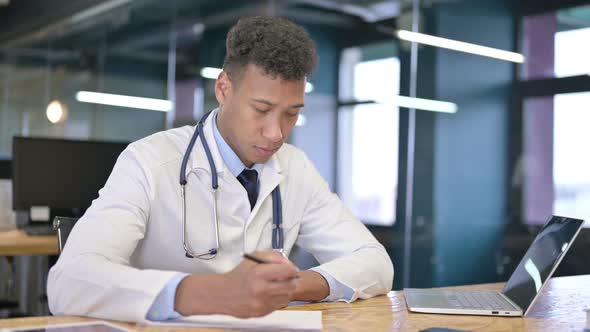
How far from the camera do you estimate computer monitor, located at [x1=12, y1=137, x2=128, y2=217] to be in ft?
11.2

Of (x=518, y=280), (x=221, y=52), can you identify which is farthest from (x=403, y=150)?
(x=518, y=280)

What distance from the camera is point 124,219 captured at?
4.58 ft

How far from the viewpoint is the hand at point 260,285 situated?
108cm

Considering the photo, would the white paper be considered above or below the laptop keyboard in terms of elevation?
above

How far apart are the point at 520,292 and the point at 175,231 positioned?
78 centimetres

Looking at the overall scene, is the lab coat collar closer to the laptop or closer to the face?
the face

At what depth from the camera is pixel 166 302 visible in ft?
3.87

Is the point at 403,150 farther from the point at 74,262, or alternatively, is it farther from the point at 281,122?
the point at 74,262

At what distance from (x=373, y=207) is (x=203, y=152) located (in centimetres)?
290

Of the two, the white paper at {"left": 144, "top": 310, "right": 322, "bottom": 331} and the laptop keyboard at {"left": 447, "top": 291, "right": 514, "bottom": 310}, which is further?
the laptop keyboard at {"left": 447, "top": 291, "right": 514, "bottom": 310}

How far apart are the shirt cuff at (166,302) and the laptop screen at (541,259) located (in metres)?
0.73

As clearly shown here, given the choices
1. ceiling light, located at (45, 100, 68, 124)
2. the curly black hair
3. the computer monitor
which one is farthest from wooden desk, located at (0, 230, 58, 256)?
ceiling light, located at (45, 100, 68, 124)

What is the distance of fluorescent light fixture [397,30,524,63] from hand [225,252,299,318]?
3208 mm

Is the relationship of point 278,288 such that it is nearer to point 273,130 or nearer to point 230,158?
point 273,130
